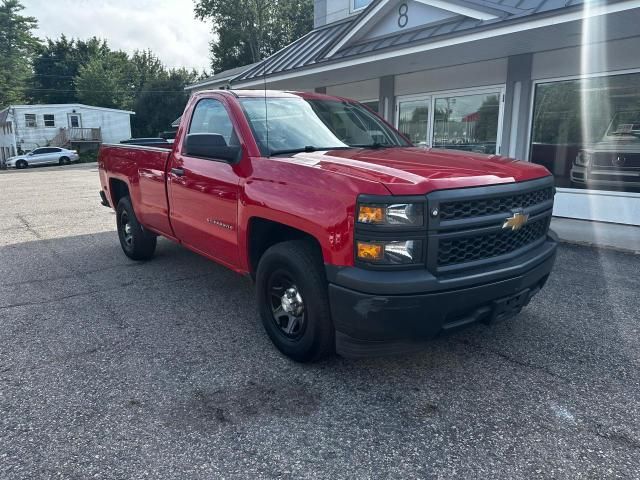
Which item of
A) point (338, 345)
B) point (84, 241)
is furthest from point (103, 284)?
point (338, 345)

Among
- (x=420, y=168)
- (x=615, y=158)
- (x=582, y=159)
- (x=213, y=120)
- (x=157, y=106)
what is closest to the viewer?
(x=420, y=168)

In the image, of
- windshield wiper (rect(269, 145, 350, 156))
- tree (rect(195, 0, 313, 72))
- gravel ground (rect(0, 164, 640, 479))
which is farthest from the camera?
tree (rect(195, 0, 313, 72))

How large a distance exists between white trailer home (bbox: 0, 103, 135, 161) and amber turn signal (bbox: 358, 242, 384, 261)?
44499 millimetres

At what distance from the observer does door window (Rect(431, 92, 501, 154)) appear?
31.2 feet

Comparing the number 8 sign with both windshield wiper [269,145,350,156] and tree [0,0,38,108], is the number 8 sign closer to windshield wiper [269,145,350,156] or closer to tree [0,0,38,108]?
windshield wiper [269,145,350,156]

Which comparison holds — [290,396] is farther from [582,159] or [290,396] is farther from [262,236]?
[582,159]

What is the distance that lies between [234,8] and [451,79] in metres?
38.5

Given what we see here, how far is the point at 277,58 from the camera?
1319 centimetres

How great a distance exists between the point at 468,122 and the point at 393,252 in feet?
27.2

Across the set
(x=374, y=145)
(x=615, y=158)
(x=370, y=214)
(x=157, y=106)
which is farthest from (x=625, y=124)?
(x=157, y=106)

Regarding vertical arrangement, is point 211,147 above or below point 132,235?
above

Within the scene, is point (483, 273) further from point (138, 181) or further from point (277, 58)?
point (277, 58)

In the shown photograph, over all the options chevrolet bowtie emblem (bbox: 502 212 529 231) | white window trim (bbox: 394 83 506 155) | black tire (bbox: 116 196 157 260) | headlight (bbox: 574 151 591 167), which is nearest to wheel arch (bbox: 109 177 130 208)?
black tire (bbox: 116 196 157 260)

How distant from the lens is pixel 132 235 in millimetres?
5898
